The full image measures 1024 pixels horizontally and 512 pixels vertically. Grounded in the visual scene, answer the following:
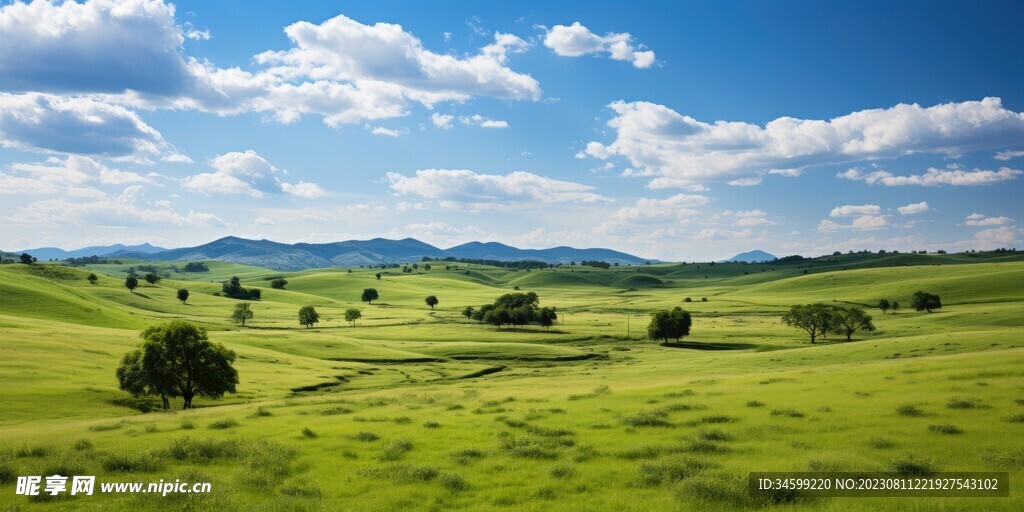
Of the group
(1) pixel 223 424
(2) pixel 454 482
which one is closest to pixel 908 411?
(2) pixel 454 482

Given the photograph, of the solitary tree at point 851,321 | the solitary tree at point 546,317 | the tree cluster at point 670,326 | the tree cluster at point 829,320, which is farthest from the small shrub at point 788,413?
the solitary tree at point 546,317

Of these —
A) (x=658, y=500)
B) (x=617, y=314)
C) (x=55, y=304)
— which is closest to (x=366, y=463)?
(x=658, y=500)

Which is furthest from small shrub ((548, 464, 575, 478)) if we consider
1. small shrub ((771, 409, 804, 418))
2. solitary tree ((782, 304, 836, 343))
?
solitary tree ((782, 304, 836, 343))

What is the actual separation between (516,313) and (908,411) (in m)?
114

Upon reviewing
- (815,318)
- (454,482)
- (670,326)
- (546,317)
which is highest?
(454,482)

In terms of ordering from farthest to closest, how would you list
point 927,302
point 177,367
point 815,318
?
point 927,302 < point 815,318 < point 177,367

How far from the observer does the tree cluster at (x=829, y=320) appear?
10100cm

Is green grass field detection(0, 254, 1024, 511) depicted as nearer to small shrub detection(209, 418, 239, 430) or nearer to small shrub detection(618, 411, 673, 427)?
small shrub detection(618, 411, 673, 427)

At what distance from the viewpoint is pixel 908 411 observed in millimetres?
26547

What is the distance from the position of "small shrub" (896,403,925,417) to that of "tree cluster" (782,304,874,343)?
79.3m

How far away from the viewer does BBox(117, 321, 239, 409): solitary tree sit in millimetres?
47156

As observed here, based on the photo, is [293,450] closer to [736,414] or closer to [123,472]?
[123,472]

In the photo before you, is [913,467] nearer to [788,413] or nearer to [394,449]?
[788,413]

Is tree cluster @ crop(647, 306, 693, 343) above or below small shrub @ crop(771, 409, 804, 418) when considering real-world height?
below
